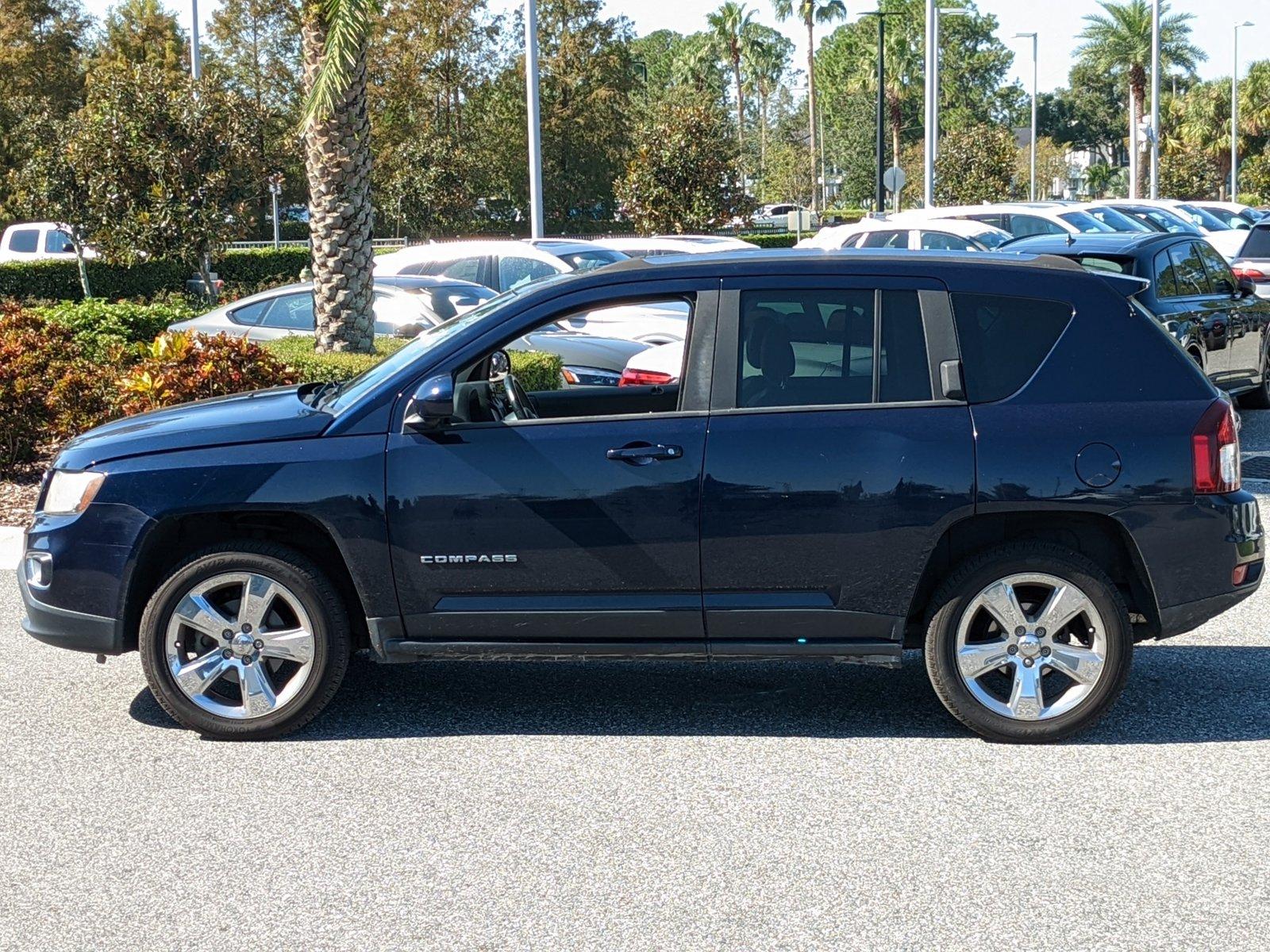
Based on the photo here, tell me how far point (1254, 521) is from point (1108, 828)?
4.92 ft

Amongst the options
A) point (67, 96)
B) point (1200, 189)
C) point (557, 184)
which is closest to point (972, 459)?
point (67, 96)

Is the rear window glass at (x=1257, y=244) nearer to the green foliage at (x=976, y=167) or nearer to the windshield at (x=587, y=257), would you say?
the windshield at (x=587, y=257)

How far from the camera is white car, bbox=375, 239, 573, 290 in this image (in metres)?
17.3

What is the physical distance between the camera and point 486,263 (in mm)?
17328

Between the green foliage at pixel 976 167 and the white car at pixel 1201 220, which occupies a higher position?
the green foliage at pixel 976 167

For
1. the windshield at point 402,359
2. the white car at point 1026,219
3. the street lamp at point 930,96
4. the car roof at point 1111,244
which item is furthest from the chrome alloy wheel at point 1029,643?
the street lamp at point 930,96

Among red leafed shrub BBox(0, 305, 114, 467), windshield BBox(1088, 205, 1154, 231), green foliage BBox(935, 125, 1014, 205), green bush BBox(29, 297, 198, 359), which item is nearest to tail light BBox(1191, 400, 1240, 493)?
red leafed shrub BBox(0, 305, 114, 467)

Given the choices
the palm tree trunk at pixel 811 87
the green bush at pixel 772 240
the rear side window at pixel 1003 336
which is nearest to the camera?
the rear side window at pixel 1003 336

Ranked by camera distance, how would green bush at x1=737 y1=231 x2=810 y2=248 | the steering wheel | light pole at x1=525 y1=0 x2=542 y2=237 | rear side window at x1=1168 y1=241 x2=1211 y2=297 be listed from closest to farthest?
the steering wheel → rear side window at x1=1168 y1=241 x2=1211 y2=297 → light pole at x1=525 y1=0 x2=542 y2=237 → green bush at x1=737 y1=231 x2=810 y2=248

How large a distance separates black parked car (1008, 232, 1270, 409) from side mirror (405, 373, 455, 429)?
727cm

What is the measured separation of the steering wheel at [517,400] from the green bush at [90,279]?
2315cm

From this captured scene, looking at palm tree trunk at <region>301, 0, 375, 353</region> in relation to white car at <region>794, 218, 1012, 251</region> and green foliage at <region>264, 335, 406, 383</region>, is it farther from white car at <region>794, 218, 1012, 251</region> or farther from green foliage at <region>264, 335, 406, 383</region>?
white car at <region>794, 218, 1012, 251</region>

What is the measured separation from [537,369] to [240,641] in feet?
18.9

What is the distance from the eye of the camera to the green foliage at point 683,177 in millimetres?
32906
